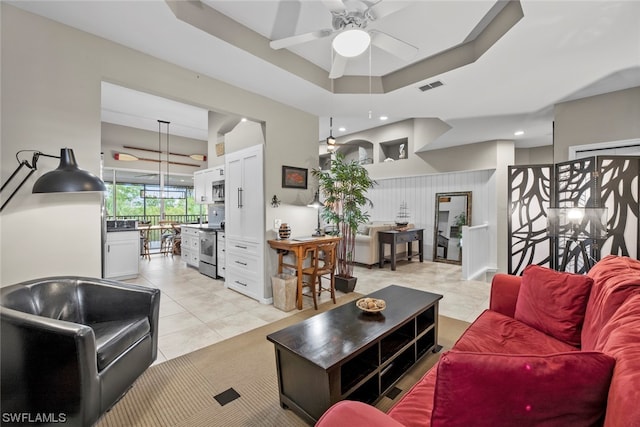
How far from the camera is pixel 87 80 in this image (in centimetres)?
231

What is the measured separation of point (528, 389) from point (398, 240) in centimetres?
517

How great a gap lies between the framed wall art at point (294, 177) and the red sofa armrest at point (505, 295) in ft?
8.87

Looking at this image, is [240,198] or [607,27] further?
[240,198]

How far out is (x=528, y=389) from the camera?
784 mm

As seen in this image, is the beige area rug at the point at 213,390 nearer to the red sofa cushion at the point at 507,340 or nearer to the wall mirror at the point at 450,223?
the red sofa cushion at the point at 507,340

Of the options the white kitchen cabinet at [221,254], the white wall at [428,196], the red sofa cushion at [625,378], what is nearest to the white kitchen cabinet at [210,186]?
the white kitchen cabinet at [221,254]

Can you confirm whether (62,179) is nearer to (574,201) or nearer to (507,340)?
(507,340)

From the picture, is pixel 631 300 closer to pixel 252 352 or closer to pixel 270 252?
pixel 252 352

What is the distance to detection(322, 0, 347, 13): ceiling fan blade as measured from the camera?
70.6 inches

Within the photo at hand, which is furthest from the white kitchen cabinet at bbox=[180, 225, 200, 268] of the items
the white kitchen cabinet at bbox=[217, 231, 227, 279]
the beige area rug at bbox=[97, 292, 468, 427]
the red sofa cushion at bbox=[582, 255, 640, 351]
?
the red sofa cushion at bbox=[582, 255, 640, 351]

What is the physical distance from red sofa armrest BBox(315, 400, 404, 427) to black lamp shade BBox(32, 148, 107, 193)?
2.08 metres

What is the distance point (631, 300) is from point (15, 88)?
3939mm

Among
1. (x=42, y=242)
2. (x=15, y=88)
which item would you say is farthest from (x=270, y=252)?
(x=15, y=88)

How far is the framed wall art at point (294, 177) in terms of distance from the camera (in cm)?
391
